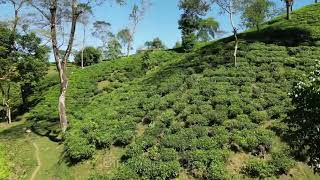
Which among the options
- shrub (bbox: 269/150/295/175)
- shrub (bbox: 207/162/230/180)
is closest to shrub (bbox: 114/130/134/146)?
shrub (bbox: 207/162/230/180)

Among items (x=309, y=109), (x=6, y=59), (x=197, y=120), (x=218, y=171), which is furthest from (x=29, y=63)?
(x=309, y=109)

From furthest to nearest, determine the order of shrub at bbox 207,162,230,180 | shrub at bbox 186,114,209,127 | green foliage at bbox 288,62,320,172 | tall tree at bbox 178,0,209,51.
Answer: tall tree at bbox 178,0,209,51 < shrub at bbox 186,114,209,127 < shrub at bbox 207,162,230,180 < green foliage at bbox 288,62,320,172

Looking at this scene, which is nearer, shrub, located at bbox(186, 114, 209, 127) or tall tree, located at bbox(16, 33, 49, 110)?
shrub, located at bbox(186, 114, 209, 127)

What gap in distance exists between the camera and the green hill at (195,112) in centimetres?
2544

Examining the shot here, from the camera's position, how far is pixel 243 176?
2425cm

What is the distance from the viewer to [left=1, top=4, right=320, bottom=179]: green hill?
83.5 feet

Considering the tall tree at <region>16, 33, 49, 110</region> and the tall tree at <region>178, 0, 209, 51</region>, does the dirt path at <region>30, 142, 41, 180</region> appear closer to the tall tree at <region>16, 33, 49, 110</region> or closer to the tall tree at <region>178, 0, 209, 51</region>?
the tall tree at <region>16, 33, 49, 110</region>

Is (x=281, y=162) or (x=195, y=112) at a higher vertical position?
(x=195, y=112)

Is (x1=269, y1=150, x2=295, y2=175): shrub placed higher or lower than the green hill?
lower

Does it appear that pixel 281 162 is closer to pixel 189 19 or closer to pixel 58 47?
pixel 58 47

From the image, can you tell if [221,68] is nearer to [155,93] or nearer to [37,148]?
[155,93]

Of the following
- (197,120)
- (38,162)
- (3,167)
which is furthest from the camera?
(38,162)

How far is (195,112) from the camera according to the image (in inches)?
1267

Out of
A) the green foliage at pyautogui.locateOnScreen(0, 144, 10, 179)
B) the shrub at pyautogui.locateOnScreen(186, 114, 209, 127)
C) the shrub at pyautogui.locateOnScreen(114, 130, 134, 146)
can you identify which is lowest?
the green foliage at pyautogui.locateOnScreen(0, 144, 10, 179)
